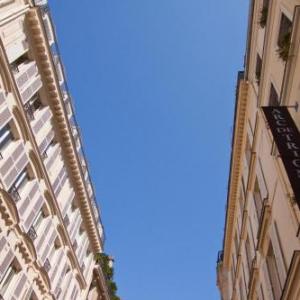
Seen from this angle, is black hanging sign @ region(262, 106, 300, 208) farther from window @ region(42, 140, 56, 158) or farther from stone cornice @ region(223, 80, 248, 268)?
window @ region(42, 140, 56, 158)

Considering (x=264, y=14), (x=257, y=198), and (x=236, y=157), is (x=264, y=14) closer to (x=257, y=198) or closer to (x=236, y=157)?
(x=257, y=198)

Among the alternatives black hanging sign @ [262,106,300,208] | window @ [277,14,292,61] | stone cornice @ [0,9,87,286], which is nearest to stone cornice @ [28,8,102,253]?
stone cornice @ [0,9,87,286]

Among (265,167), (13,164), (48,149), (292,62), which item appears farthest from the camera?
(48,149)

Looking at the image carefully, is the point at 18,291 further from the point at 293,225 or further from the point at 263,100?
the point at 263,100

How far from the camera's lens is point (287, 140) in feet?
40.3

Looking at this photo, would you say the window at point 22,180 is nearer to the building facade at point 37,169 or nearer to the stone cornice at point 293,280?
the building facade at point 37,169

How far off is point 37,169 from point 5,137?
3108mm

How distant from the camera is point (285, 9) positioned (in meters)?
15.2

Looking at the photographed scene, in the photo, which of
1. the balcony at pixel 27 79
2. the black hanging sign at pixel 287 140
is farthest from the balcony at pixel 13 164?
the black hanging sign at pixel 287 140

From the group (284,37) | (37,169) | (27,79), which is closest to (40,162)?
(37,169)

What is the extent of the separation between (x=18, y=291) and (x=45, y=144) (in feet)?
26.2

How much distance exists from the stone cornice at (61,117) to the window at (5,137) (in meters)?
4.65

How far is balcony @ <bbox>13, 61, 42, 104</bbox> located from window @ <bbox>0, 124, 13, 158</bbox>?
69.2 inches

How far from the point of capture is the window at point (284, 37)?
14719 mm
